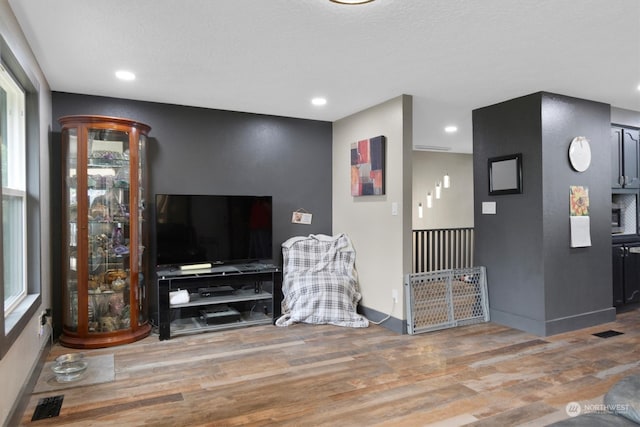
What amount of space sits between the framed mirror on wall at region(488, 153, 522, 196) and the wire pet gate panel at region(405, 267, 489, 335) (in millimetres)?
888

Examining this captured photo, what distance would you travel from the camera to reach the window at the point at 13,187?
107 inches

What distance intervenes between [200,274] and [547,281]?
336 cm

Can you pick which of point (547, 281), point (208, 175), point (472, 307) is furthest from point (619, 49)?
point (208, 175)

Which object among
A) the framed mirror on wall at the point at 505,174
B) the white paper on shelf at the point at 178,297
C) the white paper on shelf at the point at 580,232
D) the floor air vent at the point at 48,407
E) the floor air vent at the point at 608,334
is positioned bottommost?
the floor air vent at the point at 608,334

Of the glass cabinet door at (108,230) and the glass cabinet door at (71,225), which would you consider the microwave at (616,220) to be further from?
the glass cabinet door at (71,225)

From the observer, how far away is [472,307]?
4.52 meters

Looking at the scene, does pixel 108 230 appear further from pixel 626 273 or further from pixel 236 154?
pixel 626 273

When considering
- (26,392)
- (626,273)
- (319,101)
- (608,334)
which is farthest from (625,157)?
(26,392)

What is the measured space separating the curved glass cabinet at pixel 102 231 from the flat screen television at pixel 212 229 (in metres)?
0.25

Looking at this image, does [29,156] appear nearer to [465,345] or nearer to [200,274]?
[200,274]

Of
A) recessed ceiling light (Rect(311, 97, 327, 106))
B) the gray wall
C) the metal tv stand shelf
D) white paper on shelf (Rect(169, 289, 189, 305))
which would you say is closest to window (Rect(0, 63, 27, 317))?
the gray wall

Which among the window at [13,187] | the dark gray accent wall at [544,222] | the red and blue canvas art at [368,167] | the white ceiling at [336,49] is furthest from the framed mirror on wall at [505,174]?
the window at [13,187]

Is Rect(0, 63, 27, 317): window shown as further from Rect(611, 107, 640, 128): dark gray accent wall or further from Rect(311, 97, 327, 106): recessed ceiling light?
Rect(611, 107, 640, 128): dark gray accent wall

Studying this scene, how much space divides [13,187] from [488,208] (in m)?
4.30
